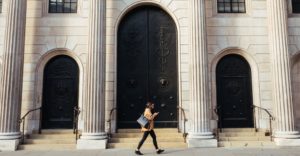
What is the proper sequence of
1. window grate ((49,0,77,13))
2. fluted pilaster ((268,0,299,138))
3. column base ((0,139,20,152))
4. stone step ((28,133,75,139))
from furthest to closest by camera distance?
window grate ((49,0,77,13)) → stone step ((28,133,75,139)) → fluted pilaster ((268,0,299,138)) → column base ((0,139,20,152))

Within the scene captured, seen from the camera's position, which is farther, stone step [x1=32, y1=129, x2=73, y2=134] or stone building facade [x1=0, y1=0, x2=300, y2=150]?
stone step [x1=32, y1=129, x2=73, y2=134]

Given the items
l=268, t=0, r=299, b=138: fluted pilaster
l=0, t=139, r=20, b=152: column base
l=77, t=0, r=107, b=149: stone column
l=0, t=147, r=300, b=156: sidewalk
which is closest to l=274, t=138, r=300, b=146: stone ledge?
l=268, t=0, r=299, b=138: fluted pilaster

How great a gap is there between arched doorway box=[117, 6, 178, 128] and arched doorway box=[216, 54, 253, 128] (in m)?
2.18

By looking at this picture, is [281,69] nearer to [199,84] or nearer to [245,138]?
[245,138]

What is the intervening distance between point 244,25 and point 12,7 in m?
10.6

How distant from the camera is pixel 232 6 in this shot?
1337 cm

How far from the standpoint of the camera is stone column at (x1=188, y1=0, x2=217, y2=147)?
10.8 m

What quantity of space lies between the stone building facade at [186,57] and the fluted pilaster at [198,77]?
0.04 meters

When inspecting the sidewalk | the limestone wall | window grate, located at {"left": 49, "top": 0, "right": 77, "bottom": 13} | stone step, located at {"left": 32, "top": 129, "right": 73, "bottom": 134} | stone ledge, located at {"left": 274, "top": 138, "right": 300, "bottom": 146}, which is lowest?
the sidewalk

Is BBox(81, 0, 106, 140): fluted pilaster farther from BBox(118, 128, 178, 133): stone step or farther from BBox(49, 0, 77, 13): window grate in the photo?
BBox(49, 0, 77, 13): window grate

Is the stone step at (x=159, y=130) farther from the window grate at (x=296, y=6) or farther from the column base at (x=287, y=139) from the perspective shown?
the window grate at (x=296, y=6)

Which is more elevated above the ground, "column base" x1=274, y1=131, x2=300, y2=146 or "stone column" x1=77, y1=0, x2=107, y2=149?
"stone column" x1=77, y1=0, x2=107, y2=149

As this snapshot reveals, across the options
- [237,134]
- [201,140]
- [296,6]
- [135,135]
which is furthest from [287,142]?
[296,6]

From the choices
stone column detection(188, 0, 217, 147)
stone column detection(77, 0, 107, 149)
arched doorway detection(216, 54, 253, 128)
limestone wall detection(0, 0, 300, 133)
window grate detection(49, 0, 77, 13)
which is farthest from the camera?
window grate detection(49, 0, 77, 13)
